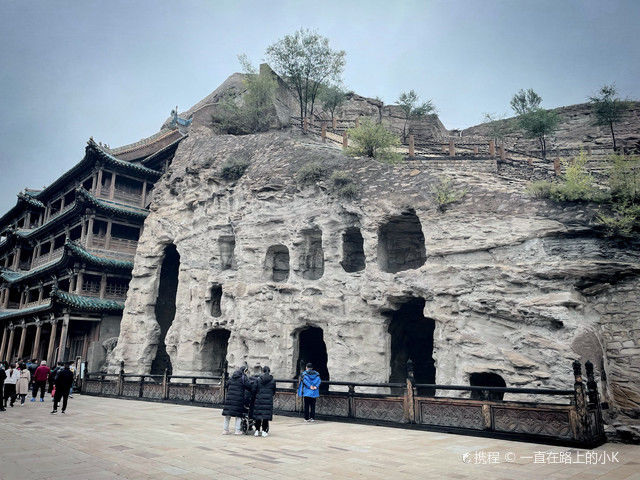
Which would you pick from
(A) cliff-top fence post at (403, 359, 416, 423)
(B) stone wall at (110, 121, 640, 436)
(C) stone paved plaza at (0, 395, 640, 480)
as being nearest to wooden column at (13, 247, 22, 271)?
(B) stone wall at (110, 121, 640, 436)

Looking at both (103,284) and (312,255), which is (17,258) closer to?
(103,284)

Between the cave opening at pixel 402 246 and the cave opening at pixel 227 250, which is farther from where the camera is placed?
the cave opening at pixel 227 250

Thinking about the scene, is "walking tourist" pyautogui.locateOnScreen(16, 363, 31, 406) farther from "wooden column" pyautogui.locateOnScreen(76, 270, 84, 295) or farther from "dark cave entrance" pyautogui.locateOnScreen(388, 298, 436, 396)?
"dark cave entrance" pyautogui.locateOnScreen(388, 298, 436, 396)

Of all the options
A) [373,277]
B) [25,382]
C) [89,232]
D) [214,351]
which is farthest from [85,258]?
[373,277]

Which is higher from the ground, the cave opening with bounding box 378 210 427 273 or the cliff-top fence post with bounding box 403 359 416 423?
the cave opening with bounding box 378 210 427 273

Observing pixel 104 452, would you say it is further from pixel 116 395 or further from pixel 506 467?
pixel 116 395

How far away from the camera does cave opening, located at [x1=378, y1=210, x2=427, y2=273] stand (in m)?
18.4

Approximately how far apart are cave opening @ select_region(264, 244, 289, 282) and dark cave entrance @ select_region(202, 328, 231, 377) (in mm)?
3781

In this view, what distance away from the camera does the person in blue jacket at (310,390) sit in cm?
1174

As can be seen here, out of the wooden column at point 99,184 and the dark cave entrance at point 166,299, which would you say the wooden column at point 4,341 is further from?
the dark cave entrance at point 166,299

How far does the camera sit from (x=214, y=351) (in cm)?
2205

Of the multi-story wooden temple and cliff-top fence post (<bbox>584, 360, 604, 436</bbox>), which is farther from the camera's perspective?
the multi-story wooden temple

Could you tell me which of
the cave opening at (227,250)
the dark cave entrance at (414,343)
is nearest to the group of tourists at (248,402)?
the dark cave entrance at (414,343)

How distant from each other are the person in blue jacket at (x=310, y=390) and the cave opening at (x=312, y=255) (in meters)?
7.58
